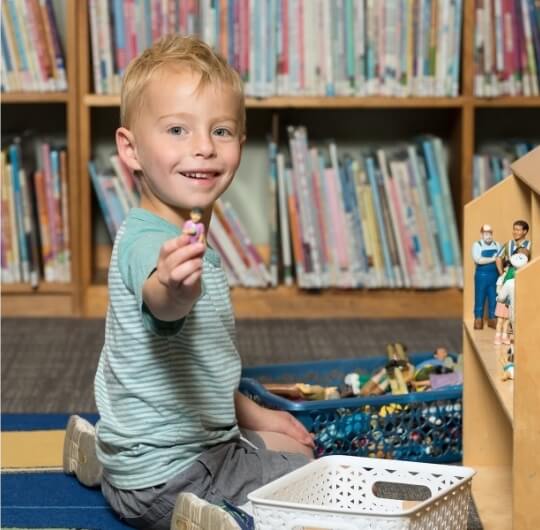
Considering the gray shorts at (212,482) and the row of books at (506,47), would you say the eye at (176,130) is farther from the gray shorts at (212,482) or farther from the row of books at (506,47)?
the row of books at (506,47)

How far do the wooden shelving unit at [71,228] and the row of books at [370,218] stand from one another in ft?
1.61

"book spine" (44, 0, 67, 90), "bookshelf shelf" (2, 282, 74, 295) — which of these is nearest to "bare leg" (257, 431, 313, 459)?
"bookshelf shelf" (2, 282, 74, 295)

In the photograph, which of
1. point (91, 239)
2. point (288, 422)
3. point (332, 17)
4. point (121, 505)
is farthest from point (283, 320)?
point (121, 505)

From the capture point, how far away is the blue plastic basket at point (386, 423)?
1782 mm

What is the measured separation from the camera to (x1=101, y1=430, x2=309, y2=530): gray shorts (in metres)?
1.50

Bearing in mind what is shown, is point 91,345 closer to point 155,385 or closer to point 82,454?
point 82,454

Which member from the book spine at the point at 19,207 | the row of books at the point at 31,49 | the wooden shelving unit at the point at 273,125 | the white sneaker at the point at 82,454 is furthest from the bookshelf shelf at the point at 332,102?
the white sneaker at the point at 82,454

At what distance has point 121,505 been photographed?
5.12 feet

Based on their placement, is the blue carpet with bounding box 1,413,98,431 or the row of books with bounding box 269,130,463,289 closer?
the blue carpet with bounding box 1,413,98,431

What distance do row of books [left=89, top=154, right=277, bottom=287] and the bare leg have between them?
1.24 metres

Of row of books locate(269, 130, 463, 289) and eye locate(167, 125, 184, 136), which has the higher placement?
eye locate(167, 125, 184, 136)

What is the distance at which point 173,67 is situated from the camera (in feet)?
4.86

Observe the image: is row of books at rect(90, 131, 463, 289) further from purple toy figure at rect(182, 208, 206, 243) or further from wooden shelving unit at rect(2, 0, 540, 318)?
purple toy figure at rect(182, 208, 206, 243)

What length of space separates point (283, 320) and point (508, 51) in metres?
0.85
